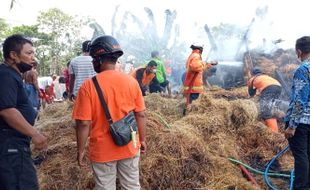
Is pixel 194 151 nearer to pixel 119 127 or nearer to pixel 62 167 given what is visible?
pixel 62 167

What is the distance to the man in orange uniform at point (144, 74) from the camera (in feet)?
30.7

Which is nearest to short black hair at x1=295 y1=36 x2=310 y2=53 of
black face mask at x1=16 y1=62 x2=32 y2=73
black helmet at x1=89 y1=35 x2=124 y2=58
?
black helmet at x1=89 y1=35 x2=124 y2=58

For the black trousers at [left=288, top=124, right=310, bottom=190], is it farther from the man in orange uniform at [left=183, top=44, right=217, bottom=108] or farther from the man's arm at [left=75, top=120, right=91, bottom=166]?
the man in orange uniform at [left=183, top=44, right=217, bottom=108]

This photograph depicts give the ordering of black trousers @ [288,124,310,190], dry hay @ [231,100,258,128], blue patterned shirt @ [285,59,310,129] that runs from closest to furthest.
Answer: blue patterned shirt @ [285,59,310,129], black trousers @ [288,124,310,190], dry hay @ [231,100,258,128]

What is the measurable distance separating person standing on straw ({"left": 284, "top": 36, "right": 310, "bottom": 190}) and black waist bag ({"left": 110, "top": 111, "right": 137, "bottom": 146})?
213 centimetres

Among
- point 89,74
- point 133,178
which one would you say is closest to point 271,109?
point 89,74

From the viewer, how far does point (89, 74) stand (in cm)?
575

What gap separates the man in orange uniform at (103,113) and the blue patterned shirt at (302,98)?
2.06m

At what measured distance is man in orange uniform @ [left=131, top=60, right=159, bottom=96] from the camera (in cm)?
936

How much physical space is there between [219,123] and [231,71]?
27.3 ft

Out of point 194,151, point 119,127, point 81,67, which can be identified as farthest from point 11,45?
point 194,151

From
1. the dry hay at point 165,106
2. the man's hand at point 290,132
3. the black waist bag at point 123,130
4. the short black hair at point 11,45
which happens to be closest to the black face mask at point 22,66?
the short black hair at point 11,45

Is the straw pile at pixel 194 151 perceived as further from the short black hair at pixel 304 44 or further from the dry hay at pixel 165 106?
the short black hair at pixel 304 44

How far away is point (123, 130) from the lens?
2947 millimetres
